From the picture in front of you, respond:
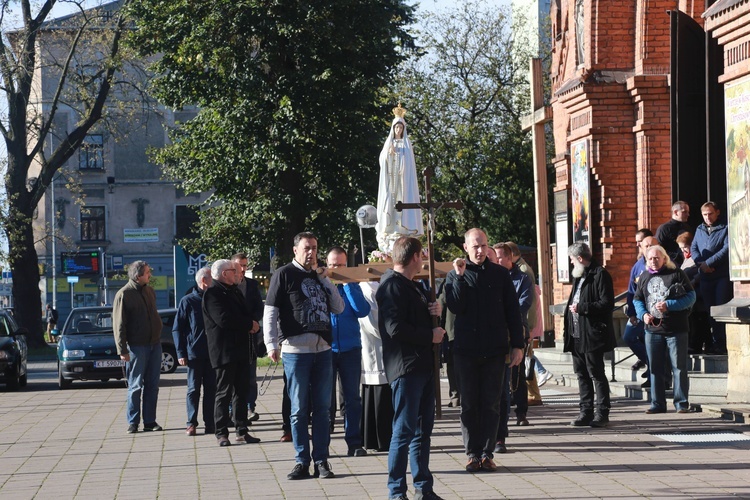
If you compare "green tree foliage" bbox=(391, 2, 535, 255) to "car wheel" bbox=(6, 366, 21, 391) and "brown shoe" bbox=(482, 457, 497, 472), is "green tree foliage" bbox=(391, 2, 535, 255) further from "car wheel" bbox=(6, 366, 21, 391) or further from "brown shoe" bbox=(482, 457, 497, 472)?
"brown shoe" bbox=(482, 457, 497, 472)

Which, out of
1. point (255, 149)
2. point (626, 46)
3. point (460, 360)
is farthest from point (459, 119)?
point (460, 360)

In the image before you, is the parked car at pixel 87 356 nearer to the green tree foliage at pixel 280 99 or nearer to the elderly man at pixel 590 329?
the green tree foliage at pixel 280 99

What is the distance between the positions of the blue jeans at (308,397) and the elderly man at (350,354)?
1.11 meters

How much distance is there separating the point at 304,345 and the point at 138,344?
4.55 m

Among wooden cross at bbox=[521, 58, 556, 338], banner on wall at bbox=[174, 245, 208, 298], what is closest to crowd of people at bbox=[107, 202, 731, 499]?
wooden cross at bbox=[521, 58, 556, 338]

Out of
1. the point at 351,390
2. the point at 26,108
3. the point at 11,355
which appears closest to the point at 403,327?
the point at 351,390

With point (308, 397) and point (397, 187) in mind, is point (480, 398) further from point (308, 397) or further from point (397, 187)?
point (397, 187)

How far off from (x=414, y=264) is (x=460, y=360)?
45.5 inches

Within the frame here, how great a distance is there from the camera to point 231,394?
11.7m

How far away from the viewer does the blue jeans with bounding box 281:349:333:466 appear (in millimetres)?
9180

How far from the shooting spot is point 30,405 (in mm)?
18141

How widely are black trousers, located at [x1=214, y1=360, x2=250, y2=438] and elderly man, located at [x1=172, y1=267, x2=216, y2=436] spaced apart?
846mm

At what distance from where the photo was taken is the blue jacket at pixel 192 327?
1255cm

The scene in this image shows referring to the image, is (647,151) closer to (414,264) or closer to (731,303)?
(731,303)
